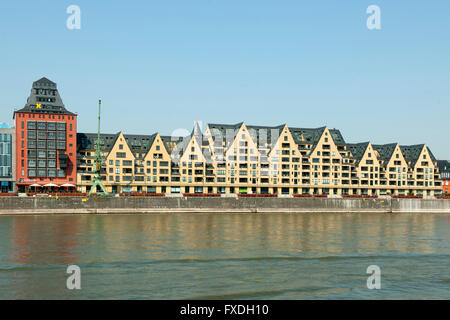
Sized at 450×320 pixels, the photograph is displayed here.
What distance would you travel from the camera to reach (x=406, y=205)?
141 metres

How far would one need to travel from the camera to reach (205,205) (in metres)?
126

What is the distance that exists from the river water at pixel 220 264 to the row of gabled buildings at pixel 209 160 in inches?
2970

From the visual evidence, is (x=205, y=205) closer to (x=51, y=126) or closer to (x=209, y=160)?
(x=209, y=160)

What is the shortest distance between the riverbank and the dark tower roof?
126 ft

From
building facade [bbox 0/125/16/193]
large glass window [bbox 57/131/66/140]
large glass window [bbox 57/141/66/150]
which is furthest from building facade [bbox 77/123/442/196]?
building facade [bbox 0/125/16/193]

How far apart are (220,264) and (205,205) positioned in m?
82.8

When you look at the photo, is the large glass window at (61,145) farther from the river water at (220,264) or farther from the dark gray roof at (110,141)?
the river water at (220,264)

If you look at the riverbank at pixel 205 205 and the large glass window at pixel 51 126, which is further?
the large glass window at pixel 51 126

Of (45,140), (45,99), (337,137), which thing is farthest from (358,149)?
(45,99)

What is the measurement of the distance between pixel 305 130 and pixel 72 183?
77445 mm

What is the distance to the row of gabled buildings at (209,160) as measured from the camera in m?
142

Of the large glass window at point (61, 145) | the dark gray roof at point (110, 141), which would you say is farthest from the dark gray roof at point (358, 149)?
the large glass window at point (61, 145)
